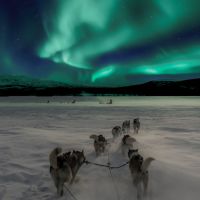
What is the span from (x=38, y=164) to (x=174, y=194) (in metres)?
2.88

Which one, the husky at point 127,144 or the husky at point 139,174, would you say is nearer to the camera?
the husky at point 139,174

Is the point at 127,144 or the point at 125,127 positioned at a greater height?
the point at 127,144

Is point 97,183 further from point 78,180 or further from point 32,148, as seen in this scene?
point 32,148

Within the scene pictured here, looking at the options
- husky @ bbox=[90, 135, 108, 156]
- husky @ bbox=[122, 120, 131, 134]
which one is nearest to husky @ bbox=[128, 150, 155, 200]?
husky @ bbox=[90, 135, 108, 156]

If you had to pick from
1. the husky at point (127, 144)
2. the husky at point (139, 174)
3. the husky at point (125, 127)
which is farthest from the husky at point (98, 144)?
the husky at point (125, 127)

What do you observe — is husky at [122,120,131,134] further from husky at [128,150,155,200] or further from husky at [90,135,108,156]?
husky at [128,150,155,200]

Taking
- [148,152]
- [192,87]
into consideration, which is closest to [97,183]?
[148,152]

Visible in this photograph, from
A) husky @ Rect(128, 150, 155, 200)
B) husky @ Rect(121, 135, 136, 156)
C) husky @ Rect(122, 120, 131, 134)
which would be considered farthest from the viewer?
husky @ Rect(122, 120, 131, 134)

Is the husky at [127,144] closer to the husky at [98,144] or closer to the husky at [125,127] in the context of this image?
the husky at [98,144]

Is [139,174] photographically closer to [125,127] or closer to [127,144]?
[127,144]

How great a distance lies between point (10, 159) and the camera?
580cm

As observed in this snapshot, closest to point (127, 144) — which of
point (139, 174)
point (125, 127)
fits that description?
point (139, 174)

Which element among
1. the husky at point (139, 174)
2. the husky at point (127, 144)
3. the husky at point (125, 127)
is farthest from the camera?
the husky at point (125, 127)

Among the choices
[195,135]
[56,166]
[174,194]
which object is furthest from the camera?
[195,135]
